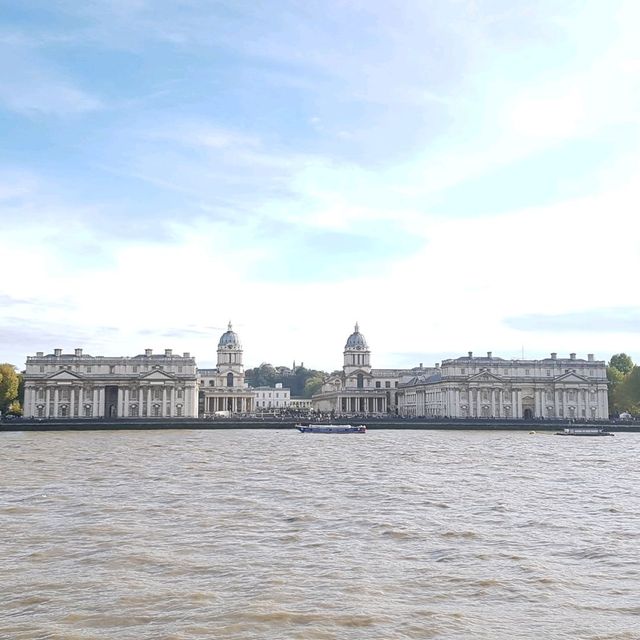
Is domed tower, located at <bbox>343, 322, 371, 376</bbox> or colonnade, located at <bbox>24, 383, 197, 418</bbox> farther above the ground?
domed tower, located at <bbox>343, 322, 371, 376</bbox>

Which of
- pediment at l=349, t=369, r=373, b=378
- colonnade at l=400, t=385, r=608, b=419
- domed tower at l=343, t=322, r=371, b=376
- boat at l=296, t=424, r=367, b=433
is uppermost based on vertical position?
domed tower at l=343, t=322, r=371, b=376

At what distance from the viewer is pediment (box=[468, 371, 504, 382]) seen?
13588 centimetres

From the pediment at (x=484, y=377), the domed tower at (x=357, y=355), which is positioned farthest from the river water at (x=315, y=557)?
the domed tower at (x=357, y=355)

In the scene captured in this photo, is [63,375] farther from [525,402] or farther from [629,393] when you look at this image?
[629,393]

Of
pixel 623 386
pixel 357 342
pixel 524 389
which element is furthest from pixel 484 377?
pixel 357 342

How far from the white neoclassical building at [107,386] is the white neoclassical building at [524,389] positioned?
42.9 m

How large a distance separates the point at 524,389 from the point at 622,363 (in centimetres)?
A: 2377

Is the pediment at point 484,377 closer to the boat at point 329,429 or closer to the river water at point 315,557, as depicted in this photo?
the boat at point 329,429

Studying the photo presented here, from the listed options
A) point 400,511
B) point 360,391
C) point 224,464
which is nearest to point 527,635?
point 400,511

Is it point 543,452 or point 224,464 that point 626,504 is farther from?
point 543,452

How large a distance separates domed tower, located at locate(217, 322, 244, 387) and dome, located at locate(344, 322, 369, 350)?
2269 centimetres

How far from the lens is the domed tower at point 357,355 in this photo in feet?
572

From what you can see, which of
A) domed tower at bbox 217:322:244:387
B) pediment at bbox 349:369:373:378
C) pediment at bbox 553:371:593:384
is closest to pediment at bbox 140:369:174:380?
domed tower at bbox 217:322:244:387

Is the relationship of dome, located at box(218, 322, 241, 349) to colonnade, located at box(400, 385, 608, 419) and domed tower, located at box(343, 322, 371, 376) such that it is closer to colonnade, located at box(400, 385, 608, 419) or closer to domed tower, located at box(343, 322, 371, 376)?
domed tower, located at box(343, 322, 371, 376)
